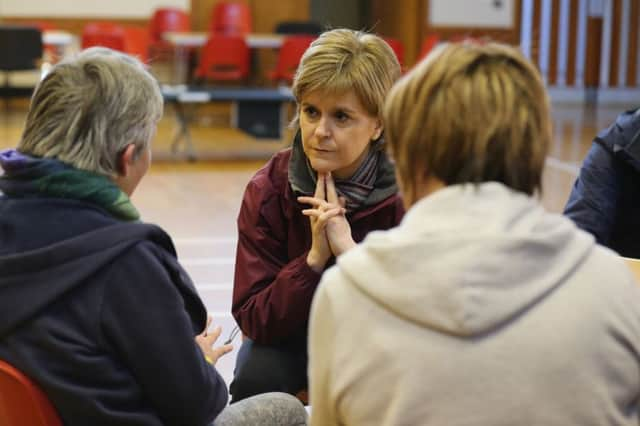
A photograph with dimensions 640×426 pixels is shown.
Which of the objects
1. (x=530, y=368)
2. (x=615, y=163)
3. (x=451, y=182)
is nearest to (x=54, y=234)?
(x=451, y=182)

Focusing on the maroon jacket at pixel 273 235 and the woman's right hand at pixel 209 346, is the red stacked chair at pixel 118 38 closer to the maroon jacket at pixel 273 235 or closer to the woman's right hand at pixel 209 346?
the maroon jacket at pixel 273 235

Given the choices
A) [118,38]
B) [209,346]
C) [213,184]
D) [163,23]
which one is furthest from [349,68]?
[163,23]

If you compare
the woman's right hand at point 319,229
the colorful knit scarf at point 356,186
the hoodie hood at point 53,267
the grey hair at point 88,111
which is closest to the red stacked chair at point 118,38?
the colorful knit scarf at point 356,186

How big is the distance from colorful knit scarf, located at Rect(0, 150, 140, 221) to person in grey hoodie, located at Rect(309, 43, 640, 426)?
527mm

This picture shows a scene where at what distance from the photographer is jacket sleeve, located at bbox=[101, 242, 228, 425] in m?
1.68

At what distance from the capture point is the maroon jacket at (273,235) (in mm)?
2537

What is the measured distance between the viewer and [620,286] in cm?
131

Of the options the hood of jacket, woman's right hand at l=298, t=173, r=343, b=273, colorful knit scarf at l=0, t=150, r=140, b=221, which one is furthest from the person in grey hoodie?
the hood of jacket

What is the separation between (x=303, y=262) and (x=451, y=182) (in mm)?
1120

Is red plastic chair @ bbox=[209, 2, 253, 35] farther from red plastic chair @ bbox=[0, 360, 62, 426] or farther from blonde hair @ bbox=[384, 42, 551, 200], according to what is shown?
blonde hair @ bbox=[384, 42, 551, 200]

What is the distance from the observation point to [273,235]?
8.58ft

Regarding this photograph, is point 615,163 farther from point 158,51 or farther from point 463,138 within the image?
point 158,51

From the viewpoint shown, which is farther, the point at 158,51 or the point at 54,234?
the point at 158,51

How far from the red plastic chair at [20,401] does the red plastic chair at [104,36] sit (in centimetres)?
996
